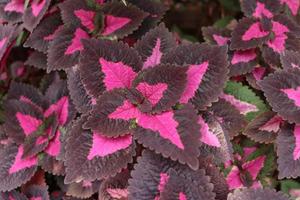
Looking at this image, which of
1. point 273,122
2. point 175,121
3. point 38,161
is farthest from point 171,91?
point 38,161

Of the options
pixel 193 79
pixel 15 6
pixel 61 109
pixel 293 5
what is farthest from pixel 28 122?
pixel 293 5

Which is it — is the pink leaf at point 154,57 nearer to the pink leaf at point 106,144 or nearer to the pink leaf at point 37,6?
the pink leaf at point 106,144

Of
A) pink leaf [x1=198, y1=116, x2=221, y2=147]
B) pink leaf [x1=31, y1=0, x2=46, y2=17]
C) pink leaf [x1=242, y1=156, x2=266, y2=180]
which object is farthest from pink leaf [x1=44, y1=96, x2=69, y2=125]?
pink leaf [x1=242, y1=156, x2=266, y2=180]

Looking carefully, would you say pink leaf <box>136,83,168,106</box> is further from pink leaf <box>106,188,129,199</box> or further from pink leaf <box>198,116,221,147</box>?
pink leaf <box>106,188,129,199</box>

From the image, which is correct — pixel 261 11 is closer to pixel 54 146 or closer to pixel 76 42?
pixel 76 42

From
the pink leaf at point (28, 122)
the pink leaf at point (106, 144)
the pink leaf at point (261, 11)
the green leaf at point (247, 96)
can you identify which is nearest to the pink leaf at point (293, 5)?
the pink leaf at point (261, 11)
